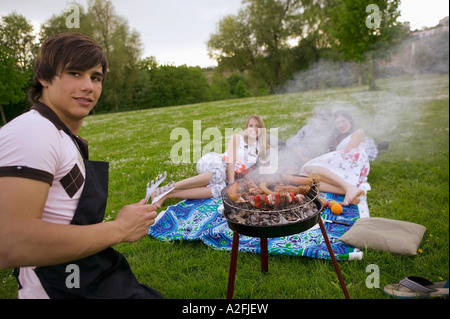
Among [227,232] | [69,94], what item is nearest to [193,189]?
[227,232]

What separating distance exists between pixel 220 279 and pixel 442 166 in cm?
495

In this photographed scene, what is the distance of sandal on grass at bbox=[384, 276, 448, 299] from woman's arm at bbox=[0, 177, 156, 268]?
2524 millimetres

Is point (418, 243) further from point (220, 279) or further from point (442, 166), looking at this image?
point (442, 166)

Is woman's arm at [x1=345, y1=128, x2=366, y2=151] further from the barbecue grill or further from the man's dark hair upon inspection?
the man's dark hair

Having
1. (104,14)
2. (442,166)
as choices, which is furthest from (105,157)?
(442,166)

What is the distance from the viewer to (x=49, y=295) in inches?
64.6

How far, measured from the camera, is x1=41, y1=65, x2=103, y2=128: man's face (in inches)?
66.7

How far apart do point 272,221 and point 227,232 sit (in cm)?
136

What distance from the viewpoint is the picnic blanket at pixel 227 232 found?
10.3 ft

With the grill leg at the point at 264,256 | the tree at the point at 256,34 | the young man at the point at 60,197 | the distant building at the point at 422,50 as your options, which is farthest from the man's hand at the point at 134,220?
the tree at the point at 256,34

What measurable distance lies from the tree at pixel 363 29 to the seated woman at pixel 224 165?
13.3 feet

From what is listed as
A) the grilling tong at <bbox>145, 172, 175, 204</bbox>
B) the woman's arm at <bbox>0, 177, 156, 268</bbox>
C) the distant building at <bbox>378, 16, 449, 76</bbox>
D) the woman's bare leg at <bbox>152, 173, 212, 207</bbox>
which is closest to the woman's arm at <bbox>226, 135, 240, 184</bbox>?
the woman's bare leg at <bbox>152, 173, 212, 207</bbox>

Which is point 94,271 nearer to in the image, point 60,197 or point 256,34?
point 60,197

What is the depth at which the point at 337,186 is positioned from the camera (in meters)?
4.70
